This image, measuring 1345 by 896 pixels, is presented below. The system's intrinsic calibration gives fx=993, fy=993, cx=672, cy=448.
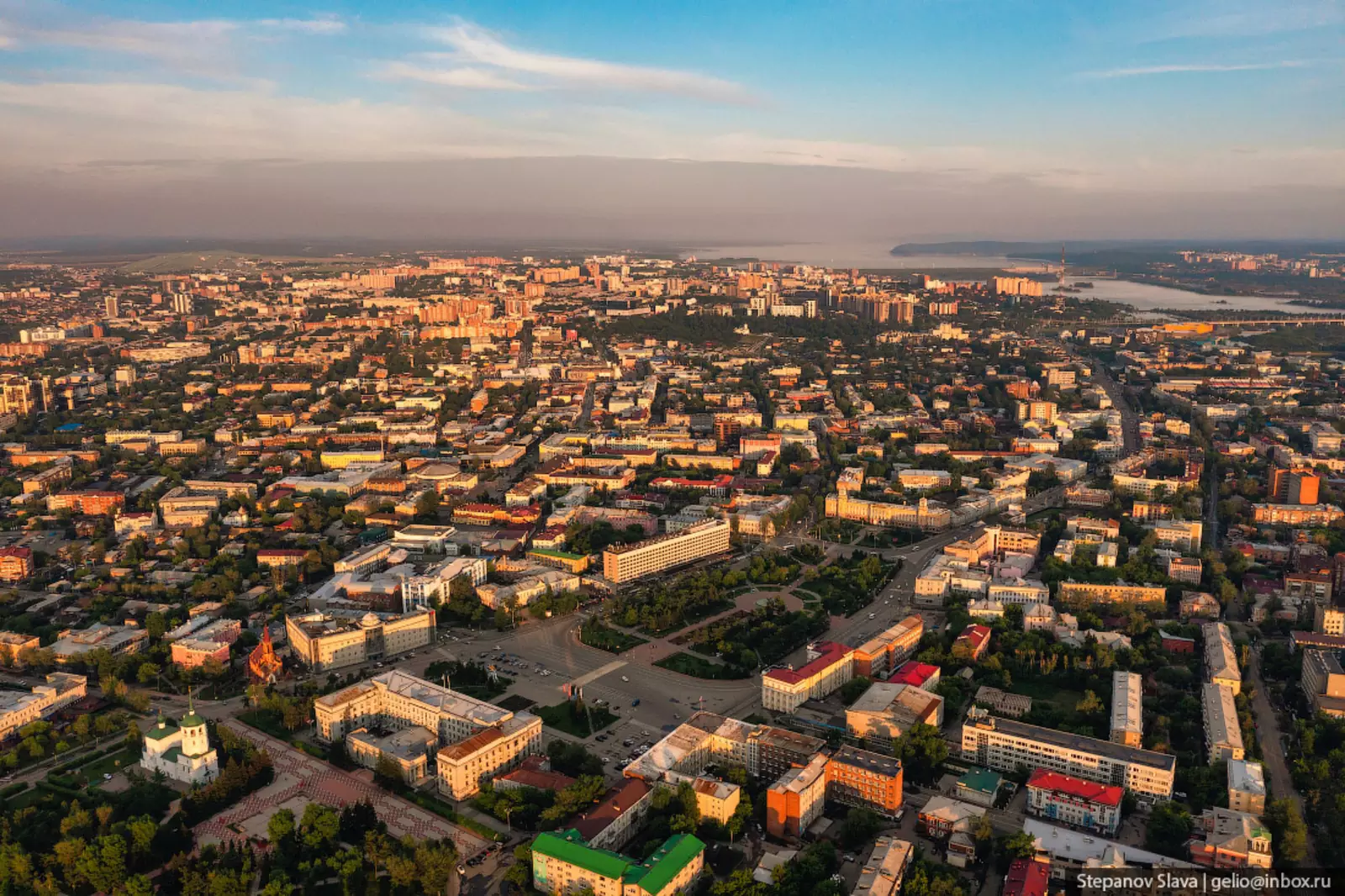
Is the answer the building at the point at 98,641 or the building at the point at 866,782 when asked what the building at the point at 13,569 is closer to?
the building at the point at 98,641

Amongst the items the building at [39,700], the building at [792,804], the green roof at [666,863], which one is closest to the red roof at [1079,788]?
the building at [792,804]

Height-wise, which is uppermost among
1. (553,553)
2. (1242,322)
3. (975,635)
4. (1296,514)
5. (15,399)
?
(1242,322)

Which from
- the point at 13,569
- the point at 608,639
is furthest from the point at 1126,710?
the point at 13,569

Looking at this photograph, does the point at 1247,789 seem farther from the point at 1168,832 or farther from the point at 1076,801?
the point at 1076,801

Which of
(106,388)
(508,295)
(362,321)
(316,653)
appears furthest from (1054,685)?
(508,295)

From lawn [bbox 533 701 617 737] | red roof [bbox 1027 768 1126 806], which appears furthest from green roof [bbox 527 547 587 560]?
red roof [bbox 1027 768 1126 806]

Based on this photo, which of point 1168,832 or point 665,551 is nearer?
point 1168,832

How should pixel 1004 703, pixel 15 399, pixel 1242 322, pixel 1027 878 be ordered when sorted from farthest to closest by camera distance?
pixel 1242 322 < pixel 15 399 < pixel 1004 703 < pixel 1027 878
